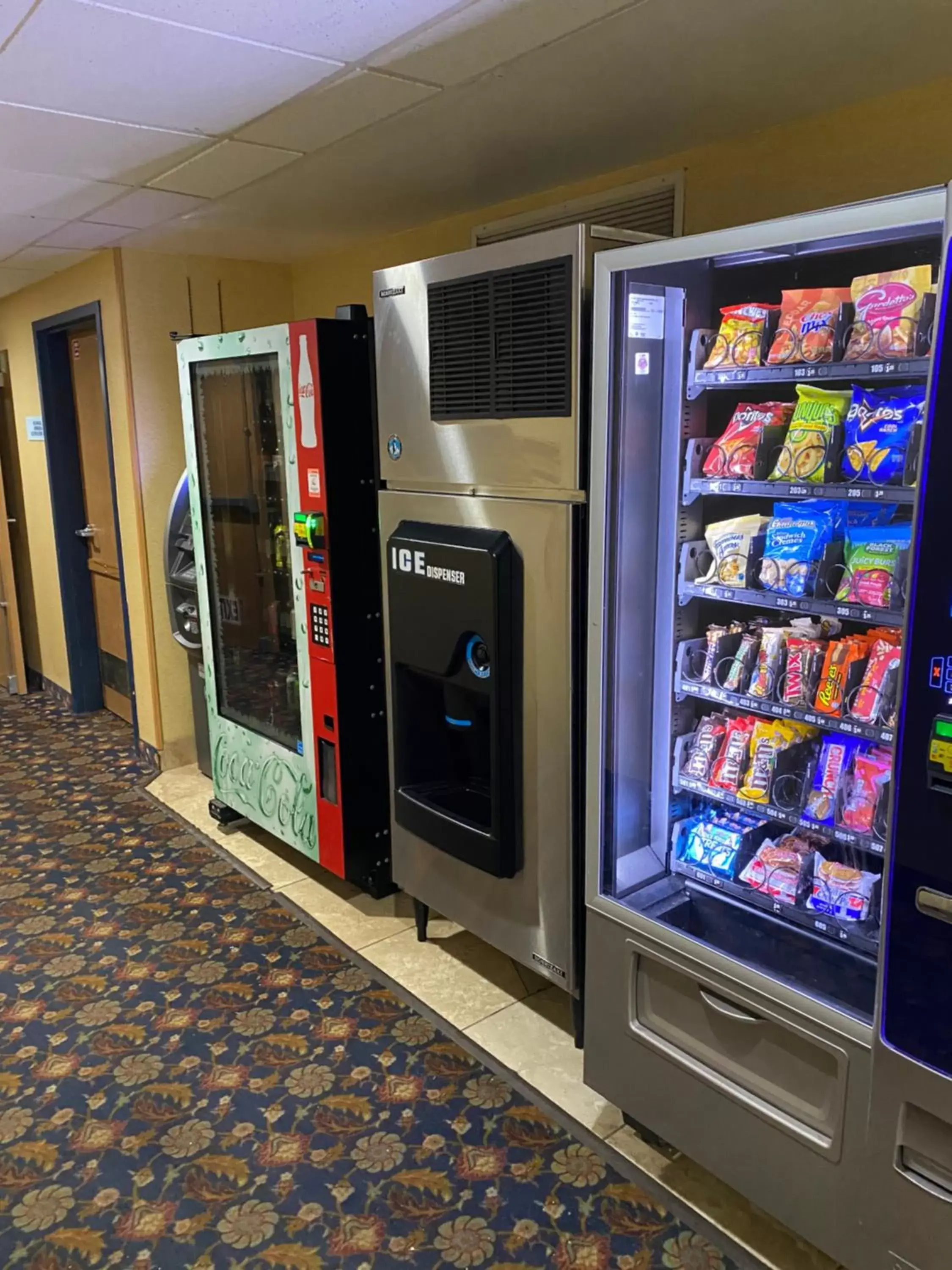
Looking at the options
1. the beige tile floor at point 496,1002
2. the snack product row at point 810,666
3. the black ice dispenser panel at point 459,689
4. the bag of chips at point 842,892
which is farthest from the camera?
the black ice dispenser panel at point 459,689

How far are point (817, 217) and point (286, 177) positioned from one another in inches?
76.6

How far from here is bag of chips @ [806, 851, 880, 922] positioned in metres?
1.77

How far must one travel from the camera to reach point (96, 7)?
1.69 metres

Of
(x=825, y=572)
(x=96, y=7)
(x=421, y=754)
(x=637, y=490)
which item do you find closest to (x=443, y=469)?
(x=637, y=490)

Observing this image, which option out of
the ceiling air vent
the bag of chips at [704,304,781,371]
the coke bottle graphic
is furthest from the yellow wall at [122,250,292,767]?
the bag of chips at [704,304,781,371]

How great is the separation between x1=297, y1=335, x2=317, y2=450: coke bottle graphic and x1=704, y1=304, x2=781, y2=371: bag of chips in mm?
1347

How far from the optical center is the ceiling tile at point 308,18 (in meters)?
1.66

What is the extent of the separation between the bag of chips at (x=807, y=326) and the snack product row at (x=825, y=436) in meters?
0.09

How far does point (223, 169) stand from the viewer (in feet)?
8.99

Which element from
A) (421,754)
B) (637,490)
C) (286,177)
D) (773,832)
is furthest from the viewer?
(286,177)

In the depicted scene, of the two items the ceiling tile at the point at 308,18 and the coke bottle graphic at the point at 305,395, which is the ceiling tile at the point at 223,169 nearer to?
the coke bottle graphic at the point at 305,395

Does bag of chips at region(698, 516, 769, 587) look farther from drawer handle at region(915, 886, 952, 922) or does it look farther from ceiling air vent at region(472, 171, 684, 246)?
ceiling air vent at region(472, 171, 684, 246)

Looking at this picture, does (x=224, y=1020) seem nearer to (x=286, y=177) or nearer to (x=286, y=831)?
(x=286, y=831)

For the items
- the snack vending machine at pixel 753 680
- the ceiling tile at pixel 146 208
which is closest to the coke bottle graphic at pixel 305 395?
the ceiling tile at pixel 146 208
